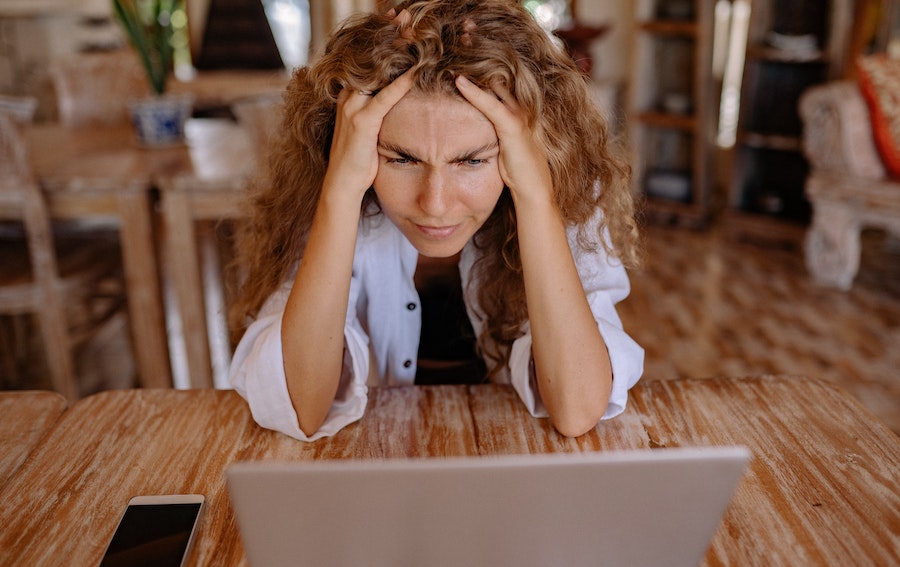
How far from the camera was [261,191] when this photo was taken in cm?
115

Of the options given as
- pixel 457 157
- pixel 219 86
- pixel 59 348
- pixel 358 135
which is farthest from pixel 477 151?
pixel 219 86

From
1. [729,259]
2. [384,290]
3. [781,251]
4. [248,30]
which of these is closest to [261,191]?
[384,290]

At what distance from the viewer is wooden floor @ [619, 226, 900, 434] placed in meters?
2.43

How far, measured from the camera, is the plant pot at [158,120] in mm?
2383

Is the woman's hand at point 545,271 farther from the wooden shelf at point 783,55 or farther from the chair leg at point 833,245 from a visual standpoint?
the wooden shelf at point 783,55

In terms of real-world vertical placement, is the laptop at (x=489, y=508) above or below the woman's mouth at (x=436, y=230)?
below

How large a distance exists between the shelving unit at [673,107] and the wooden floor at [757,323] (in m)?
0.53

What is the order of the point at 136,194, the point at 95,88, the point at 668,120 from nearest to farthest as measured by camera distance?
1. the point at 136,194
2. the point at 95,88
3. the point at 668,120

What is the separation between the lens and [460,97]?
88cm

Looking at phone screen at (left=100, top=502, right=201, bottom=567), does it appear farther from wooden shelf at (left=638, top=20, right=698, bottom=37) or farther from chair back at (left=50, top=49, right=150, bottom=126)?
wooden shelf at (left=638, top=20, right=698, bottom=37)

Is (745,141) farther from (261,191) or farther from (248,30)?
(248,30)

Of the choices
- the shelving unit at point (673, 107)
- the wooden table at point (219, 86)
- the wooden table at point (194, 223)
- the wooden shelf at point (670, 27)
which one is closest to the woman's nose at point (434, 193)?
the wooden table at point (194, 223)

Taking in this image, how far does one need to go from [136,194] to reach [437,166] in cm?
133

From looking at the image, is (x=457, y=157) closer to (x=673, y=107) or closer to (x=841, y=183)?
(x=841, y=183)
